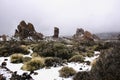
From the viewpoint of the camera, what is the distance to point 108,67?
35.7 ft

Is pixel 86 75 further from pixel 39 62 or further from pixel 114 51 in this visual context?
pixel 39 62

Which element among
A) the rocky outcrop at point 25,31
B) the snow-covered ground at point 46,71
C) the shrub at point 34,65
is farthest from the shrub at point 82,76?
the rocky outcrop at point 25,31

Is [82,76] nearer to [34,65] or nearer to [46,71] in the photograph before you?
[46,71]

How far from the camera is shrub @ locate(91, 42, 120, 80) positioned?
10.6m

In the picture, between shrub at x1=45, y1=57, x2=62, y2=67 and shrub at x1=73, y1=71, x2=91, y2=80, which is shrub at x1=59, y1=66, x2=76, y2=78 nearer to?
shrub at x1=73, y1=71, x2=91, y2=80

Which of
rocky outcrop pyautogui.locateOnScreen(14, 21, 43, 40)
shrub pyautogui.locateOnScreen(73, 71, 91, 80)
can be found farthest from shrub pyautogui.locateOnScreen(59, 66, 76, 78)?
rocky outcrop pyautogui.locateOnScreen(14, 21, 43, 40)

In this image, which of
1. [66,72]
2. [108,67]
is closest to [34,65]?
[66,72]

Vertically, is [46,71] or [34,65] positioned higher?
[34,65]

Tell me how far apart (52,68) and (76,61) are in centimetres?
283

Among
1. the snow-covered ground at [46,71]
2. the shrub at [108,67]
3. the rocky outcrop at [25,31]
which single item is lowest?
the snow-covered ground at [46,71]

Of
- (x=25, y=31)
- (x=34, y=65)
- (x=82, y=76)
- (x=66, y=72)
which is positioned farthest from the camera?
(x=25, y=31)

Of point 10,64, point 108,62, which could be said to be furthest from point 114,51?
point 10,64

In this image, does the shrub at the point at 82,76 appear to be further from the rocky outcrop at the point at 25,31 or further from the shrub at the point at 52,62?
the rocky outcrop at the point at 25,31

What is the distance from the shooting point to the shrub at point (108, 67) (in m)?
10.6
